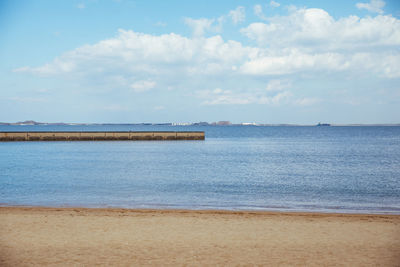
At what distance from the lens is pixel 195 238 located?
34.2ft

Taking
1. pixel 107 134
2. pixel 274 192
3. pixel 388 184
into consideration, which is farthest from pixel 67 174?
pixel 107 134

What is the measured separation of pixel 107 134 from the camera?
275 feet

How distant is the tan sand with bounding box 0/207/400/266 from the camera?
8492 mm

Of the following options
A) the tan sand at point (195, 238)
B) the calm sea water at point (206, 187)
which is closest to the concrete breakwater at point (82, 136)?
the calm sea water at point (206, 187)

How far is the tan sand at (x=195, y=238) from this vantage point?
8.49 metres

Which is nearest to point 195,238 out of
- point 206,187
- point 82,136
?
point 206,187

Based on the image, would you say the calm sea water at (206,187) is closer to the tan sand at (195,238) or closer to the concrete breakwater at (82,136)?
the tan sand at (195,238)

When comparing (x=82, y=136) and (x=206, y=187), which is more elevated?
(x=82, y=136)

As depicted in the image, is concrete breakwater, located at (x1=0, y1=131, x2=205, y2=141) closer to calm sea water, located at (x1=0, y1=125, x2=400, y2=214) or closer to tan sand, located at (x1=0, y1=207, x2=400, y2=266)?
calm sea water, located at (x1=0, y1=125, x2=400, y2=214)

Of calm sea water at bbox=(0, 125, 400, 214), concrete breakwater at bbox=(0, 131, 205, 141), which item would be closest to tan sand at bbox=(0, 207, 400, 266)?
calm sea water at bbox=(0, 125, 400, 214)

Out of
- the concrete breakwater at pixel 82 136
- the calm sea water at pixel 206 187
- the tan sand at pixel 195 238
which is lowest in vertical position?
the calm sea water at pixel 206 187

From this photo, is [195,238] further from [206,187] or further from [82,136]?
[82,136]

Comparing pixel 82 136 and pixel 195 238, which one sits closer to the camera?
pixel 195 238

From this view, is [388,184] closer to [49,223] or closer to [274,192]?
[274,192]
